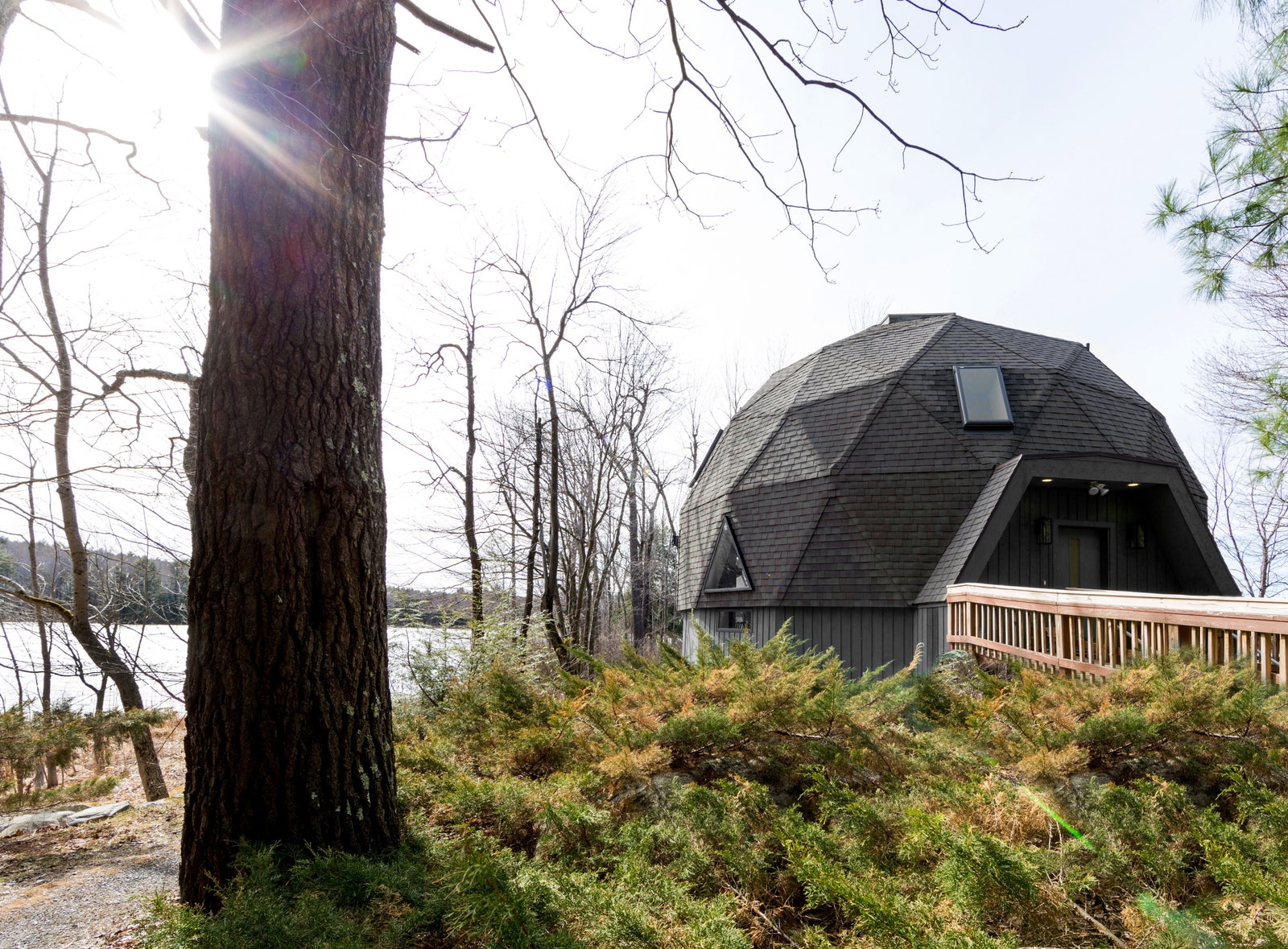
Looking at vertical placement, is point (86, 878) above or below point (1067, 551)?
below

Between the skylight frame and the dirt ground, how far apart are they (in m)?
9.43

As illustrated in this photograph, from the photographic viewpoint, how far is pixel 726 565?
13609 mm

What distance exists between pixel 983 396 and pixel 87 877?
42.6 feet

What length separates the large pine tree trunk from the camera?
7.87ft

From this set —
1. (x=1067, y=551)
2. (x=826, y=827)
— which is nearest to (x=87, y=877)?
(x=826, y=827)

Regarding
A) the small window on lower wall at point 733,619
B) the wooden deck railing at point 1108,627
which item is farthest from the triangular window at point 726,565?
the wooden deck railing at point 1108,627

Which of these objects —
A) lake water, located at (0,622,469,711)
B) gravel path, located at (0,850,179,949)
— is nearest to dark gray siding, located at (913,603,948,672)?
lake water, located at (0,622,469,711)

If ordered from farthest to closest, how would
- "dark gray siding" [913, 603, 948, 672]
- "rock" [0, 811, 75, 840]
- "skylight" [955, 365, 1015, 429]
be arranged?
1. "skylight" [955, 365, 1015, 429]
2. "dark gray siding" [913, 603, 948, 672]
3. "rock" [0, 811, 75, 840]

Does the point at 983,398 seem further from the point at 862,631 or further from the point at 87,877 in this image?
the point at 87,877

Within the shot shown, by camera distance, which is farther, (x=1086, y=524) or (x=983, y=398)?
(x=983, y=398)

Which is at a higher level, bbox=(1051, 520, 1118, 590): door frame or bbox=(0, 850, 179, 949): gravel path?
bbox=(1051, 520, 1118, 590): door frame

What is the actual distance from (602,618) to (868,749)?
24.0 m

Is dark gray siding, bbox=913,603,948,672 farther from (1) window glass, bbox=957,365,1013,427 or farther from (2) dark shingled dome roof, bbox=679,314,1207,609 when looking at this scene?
(1) window glass, bbox=957,365,1013,427

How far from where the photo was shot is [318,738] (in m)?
2.45
